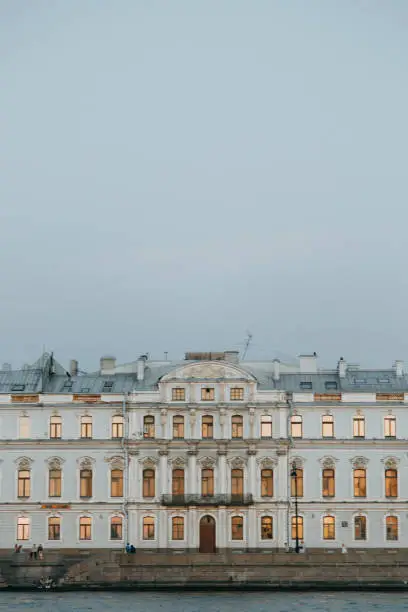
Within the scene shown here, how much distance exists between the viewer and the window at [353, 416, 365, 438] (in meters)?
92.1

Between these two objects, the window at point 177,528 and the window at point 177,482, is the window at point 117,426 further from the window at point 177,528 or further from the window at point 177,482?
the window at point 177,528

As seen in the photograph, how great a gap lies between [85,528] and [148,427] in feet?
23.5

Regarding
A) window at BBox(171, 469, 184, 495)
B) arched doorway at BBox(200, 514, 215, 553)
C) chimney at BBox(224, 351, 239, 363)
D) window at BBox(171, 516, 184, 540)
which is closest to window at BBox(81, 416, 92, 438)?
window at BBox(171, 469, 184, 495)

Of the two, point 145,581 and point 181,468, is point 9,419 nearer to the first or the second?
point 181,468

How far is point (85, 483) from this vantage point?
3632 inches

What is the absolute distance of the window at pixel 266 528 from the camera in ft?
301

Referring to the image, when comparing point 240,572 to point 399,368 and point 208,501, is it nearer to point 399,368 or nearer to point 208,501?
point 208,501

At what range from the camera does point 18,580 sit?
79875 mm

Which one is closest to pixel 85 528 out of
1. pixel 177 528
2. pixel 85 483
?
pixel 85 483

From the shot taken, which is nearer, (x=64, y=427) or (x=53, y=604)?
(x=53, y=604)

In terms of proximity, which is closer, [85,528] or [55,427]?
[85,528]

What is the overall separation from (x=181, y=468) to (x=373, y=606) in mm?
25064

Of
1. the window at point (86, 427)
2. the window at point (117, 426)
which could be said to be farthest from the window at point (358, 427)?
the window at point (86, 427)

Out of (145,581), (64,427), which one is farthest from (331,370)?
(145,581)
